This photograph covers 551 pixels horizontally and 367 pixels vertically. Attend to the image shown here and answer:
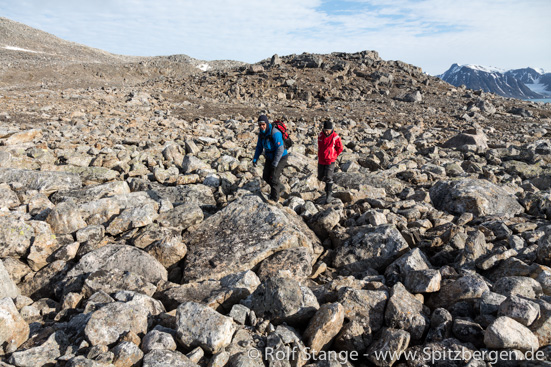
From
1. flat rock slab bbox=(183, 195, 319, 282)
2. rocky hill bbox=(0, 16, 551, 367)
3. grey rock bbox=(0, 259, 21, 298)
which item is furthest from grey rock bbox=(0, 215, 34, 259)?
flat rock slab bbox=(183, 195, 319, 282)

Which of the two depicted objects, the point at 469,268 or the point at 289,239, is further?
the point at 289,239

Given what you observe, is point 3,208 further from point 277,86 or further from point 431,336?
point 277,86

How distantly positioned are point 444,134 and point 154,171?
→ 1889 centimetres

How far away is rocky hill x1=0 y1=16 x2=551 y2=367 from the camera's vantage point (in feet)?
12.8

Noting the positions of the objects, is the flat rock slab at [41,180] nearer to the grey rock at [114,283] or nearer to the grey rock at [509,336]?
the grey rock at [114,283]

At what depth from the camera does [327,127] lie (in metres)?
9.14

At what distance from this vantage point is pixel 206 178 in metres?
10.1

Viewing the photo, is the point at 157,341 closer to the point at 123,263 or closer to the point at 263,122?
the point at 123,263

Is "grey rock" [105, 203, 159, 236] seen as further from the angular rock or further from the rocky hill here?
the angular rock

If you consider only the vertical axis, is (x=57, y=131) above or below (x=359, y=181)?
above

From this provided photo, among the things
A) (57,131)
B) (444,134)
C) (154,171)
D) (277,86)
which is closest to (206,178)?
(154,171)

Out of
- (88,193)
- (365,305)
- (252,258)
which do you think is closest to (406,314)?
(365,305)

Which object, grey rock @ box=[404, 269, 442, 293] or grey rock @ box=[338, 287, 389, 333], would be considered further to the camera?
grey rock @ box=[404, 269, 442, 293]

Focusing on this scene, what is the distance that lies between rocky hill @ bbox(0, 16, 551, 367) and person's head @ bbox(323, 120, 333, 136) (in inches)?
71.8
